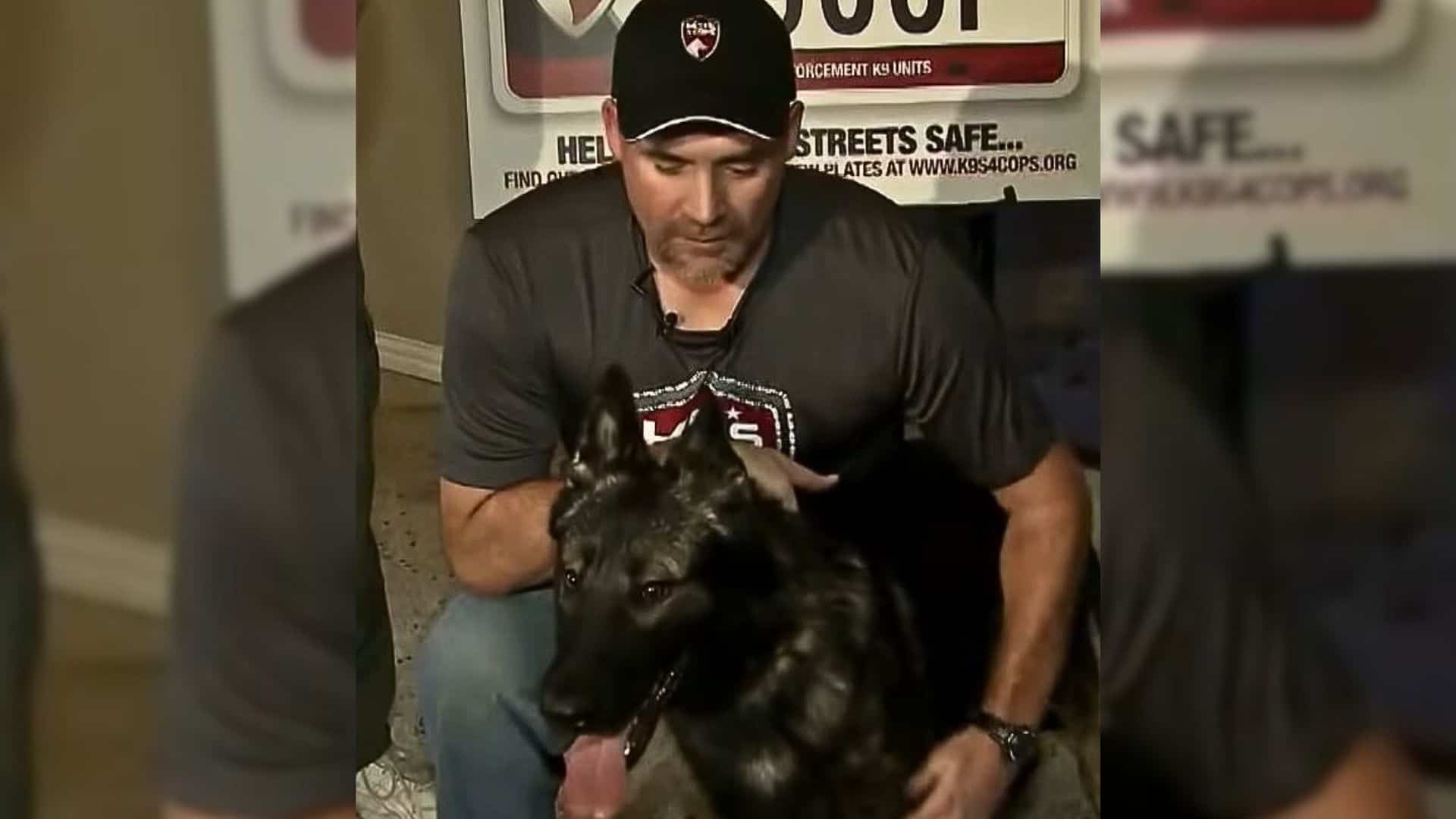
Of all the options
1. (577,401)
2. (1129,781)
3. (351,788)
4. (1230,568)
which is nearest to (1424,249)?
(1230,568)

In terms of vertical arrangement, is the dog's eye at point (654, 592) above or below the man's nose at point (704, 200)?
below

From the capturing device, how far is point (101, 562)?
0.71 meters

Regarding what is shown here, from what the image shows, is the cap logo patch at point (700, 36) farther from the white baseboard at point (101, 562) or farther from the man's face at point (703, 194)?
the white baseboard at point (101, 562)

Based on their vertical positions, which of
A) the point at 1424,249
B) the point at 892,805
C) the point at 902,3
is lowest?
the point at 892,805

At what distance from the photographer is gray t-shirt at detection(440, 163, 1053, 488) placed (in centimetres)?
73

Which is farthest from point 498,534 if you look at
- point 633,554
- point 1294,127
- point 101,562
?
point 1294,127

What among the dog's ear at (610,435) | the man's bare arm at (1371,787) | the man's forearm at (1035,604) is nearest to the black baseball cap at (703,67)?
the dog's ear at (610,435)

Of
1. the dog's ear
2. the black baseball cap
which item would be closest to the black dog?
the dog's ear

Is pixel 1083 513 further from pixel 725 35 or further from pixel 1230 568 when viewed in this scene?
pixel 725 35

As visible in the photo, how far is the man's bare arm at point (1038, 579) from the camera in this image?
A: 0.74 metres

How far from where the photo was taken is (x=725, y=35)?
0.72 meters

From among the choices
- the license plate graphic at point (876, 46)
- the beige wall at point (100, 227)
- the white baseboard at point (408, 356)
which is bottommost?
the white baseboard at point (408, 356)

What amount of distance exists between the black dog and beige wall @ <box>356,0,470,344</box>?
0.09 meters

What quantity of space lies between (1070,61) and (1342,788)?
34 cm
